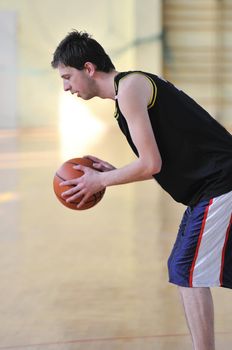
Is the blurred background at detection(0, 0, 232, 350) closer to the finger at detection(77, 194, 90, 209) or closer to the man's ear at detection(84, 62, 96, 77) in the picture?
the finger at detection(77, 194, 90, 209)

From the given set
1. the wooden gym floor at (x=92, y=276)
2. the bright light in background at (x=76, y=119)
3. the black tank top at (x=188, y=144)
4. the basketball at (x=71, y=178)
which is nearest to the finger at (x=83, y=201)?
the basketball at (x=71, y=178)

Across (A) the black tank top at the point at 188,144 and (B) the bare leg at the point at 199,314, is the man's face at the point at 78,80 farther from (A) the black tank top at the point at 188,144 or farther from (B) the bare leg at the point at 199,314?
(B) the bare leg at the point at 199,314

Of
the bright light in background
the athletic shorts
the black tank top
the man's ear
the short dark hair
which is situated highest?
the short dark hair

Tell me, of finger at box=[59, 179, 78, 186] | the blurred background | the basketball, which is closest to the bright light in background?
the blurred background

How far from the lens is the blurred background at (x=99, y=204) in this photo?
3707mm

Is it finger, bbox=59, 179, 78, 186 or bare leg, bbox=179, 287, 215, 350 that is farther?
finger, bbox=59, 179, 78, 186

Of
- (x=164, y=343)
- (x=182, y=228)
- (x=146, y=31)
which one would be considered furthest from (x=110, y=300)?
(x=146, y=31)

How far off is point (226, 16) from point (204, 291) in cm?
1552

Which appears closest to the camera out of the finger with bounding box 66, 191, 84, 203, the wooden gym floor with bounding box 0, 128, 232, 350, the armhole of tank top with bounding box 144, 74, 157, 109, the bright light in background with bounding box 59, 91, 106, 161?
the armhole of tank top with bounding box 144, 74, 157, 109

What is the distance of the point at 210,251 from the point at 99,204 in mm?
4724

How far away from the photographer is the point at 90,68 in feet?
9.21

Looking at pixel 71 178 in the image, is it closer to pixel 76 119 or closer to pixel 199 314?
pixel 199 314

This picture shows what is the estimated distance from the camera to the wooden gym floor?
3482 mm

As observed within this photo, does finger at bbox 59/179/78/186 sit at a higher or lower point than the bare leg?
higher
